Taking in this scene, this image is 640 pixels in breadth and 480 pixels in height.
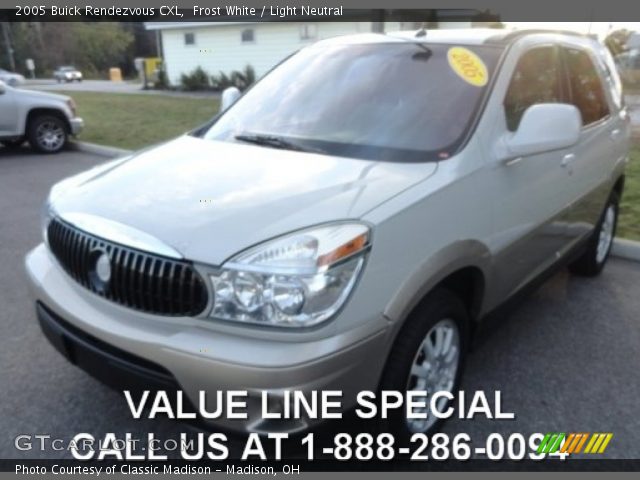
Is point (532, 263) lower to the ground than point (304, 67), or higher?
lower

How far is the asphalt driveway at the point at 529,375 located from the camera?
267 cm

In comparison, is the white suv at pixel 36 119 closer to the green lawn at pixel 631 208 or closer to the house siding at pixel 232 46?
the green lawn at pixel 631 208

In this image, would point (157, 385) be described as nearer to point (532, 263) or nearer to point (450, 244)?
point (450, 244)

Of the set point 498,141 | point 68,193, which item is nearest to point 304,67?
point 498,141

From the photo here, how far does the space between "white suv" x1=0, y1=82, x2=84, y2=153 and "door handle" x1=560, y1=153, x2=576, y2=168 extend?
30.3 ft

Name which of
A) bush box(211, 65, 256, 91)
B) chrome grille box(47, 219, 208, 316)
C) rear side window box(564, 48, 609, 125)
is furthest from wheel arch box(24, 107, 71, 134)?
bush box(211, 65, 256, 91)

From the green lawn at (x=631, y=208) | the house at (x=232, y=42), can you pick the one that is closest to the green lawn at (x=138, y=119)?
the house at (x=232, y=42)

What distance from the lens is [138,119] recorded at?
13.7 meters

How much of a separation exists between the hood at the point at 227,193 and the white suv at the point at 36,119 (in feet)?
26.6

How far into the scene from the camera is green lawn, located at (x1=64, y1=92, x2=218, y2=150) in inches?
433

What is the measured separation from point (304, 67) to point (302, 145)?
851 mm

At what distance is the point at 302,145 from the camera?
277 centimetres

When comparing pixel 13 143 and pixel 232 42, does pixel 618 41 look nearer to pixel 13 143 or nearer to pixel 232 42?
pixel 13 143

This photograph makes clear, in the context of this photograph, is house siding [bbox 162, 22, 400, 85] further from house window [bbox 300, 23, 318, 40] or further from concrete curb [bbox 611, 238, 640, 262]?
concrete curb [bbox 611, 238, 640, 262]
